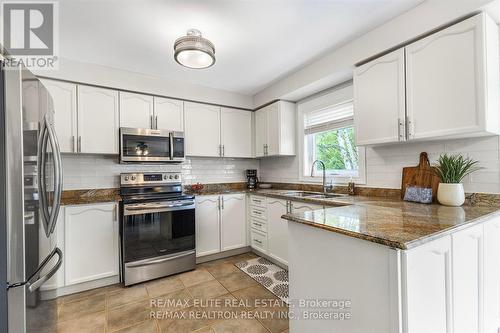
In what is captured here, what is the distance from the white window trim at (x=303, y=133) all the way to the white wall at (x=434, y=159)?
74 millimetres

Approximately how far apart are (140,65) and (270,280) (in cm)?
282

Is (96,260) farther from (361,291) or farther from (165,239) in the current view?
(361,291)

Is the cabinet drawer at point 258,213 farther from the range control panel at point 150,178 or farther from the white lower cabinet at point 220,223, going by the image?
the range control panel at point 150,178

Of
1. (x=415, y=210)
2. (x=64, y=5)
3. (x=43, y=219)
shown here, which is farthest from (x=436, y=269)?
(x=64, y=5)

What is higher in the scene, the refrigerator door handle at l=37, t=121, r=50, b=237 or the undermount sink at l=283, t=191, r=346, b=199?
the refrigerator door handle at l=37, t=121, r=50, b=237

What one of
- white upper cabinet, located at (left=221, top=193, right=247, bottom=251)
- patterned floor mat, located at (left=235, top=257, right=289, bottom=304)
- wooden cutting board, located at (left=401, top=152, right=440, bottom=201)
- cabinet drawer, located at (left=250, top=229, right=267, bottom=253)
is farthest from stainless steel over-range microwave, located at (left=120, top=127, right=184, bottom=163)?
wooden cutting board, located at (left=401, top=152, right=440, bottom=201)

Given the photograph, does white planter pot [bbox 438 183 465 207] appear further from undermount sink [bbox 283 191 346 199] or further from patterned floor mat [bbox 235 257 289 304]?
patterned floor mat [bbox 235 257 289 304]

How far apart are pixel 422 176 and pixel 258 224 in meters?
1.95

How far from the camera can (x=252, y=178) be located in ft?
12.8

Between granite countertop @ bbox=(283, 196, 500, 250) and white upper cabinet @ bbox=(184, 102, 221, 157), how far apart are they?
7.11 feet

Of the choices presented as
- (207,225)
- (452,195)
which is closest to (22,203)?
(207,225)

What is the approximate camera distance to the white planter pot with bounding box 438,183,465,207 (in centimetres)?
164

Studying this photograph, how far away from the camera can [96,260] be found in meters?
2.38

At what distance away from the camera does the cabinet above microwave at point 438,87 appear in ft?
4.83
